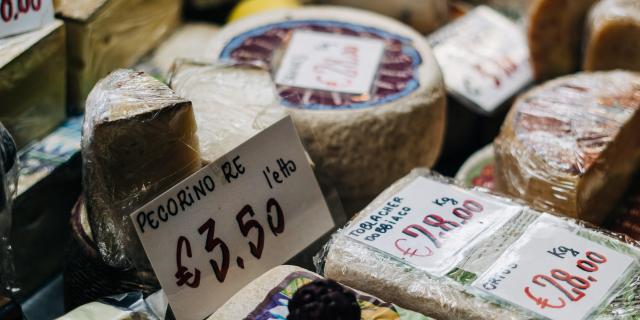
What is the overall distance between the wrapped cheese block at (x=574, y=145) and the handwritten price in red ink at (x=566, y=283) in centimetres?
28

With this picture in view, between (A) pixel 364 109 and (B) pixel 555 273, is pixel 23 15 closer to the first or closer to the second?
(A) pixel 364 109

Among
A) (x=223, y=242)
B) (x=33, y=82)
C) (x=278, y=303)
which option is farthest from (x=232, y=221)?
(x=33, y=82)

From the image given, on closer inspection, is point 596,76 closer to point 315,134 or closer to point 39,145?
point 315,134

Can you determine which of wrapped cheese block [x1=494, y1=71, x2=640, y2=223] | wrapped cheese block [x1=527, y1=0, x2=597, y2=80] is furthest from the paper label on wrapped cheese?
wrapped cheese block [x1=494, y1=71, x2=640, y2=223]

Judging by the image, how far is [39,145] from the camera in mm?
1568

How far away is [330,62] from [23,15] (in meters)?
0.69

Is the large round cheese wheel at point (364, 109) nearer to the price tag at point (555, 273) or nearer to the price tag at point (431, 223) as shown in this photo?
the price tag at point (431, 223)

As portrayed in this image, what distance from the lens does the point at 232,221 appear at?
123 centimetres

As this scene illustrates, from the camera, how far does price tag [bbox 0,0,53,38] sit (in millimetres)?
1451

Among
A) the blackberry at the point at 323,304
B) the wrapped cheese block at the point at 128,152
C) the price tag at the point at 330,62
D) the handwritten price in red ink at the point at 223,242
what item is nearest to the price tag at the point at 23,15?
the wrapped cheese block at the point at 128,152

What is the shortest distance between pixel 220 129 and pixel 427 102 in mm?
540

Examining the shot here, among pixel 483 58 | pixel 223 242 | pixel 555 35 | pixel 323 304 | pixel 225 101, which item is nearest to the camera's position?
pixel 323 304

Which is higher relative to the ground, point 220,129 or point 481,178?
point 220,129

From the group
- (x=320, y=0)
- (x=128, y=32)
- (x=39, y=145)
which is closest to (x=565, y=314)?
(x=39, y=145)
